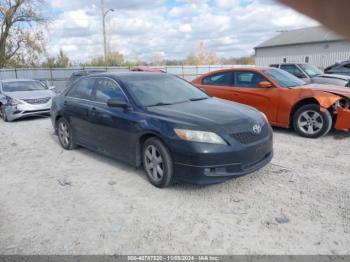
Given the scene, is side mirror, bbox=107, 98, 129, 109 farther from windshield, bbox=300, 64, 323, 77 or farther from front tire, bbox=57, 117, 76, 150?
windshield, bbox=300, 64, 323, 77

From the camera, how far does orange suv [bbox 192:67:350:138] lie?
5.45 meters

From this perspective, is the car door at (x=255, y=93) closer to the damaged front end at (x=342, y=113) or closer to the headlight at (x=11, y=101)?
the damaged front end at (x=342, y=113)

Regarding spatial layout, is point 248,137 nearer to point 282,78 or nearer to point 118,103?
point 118,103

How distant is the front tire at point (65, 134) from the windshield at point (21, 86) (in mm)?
5041

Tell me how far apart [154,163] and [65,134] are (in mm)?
2623

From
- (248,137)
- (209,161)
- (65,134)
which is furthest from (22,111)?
(248,137)

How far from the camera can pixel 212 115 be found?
3684 millimetres

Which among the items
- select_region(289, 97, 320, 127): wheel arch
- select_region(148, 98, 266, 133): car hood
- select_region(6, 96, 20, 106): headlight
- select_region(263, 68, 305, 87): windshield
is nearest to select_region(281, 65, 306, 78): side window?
select_region(263, 68, 305, 87): windshield

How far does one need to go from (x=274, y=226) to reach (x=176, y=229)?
3.14ft

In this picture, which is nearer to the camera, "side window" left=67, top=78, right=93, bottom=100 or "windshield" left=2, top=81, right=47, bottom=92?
"side window" left=67, top=78, right=93, bottom=100

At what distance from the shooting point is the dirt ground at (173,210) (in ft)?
8.45

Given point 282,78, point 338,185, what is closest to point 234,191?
point 338,185

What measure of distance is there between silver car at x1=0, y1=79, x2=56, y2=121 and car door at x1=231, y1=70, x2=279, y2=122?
6.11 metres

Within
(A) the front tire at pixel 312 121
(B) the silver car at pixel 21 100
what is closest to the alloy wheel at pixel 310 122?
(A) the front tire at pixel 312 121
